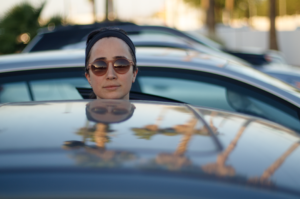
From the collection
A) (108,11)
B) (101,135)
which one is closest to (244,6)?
(108,11)

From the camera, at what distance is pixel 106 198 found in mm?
869

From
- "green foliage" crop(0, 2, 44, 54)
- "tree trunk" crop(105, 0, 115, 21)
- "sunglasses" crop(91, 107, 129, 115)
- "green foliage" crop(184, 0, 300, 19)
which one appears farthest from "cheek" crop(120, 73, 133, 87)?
"green foliage" crop(184, 0, 300, 19)

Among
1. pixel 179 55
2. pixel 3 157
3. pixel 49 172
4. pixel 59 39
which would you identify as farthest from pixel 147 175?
pixel 59 39

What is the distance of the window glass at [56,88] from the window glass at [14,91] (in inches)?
2.0

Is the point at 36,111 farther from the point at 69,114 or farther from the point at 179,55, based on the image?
the point at 179,55

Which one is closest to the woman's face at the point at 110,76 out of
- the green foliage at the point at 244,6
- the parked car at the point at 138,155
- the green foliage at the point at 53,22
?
the parked car at the point at 138,155

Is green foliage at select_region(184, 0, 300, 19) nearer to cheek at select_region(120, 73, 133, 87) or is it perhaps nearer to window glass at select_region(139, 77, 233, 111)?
window glass at select_region(139, 77, 233, 111)

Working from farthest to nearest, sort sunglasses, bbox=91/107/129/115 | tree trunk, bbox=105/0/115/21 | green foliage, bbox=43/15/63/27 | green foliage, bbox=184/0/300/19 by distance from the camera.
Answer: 1. green foliage, bbox=184/0/300/19
2. tree trunk, bbox=105/0/115/21
3. green foliage, bbox=43/15/63/27
4. sunglasses, bbox=91/107/129/115

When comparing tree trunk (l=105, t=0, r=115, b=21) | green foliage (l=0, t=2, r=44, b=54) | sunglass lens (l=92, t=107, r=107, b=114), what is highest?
tree trunk (l=105, t=0, r=115, b=21)

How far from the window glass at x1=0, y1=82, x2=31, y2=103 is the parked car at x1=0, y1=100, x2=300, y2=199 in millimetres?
1098

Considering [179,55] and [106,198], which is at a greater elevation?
[179,55]

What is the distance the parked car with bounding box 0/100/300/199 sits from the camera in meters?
0.90

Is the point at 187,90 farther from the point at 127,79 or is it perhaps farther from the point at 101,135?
the point at 101,135

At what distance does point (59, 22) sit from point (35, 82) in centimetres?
1140
